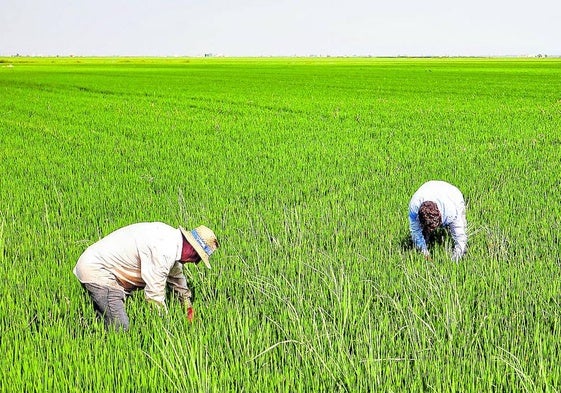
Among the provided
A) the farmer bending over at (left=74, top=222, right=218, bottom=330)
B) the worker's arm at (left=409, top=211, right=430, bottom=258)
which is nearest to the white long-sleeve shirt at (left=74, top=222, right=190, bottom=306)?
the farmer bending over at (left=74, top=222, right=218, bottom=330)

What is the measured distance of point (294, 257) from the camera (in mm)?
4770

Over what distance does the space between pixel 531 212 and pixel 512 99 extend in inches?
616

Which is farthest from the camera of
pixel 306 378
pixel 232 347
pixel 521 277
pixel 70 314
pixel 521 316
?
pixel 521 277

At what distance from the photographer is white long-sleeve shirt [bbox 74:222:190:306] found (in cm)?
345

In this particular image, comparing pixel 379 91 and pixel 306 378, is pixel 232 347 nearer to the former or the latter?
pixel 306 378

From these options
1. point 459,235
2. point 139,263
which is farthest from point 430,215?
point 139,263

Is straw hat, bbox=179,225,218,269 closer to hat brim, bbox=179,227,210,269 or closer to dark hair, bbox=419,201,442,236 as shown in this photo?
hat brim, bbox=179,227,210,269

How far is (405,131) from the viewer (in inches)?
522

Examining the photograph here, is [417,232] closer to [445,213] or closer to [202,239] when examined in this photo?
[445,213]

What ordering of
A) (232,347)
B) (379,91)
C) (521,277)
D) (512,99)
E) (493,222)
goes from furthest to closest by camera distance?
1. (379,91)
2. (512,99)
3. (493,222)
4. (521,277)
5. (232,347)

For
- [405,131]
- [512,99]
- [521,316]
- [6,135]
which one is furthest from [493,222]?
[512,99]

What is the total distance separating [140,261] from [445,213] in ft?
7.98

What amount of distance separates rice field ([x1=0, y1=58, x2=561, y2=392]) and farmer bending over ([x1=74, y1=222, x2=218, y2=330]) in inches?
6.2

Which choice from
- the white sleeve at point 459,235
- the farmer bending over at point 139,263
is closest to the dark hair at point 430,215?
the white sleeve at point 459,235
